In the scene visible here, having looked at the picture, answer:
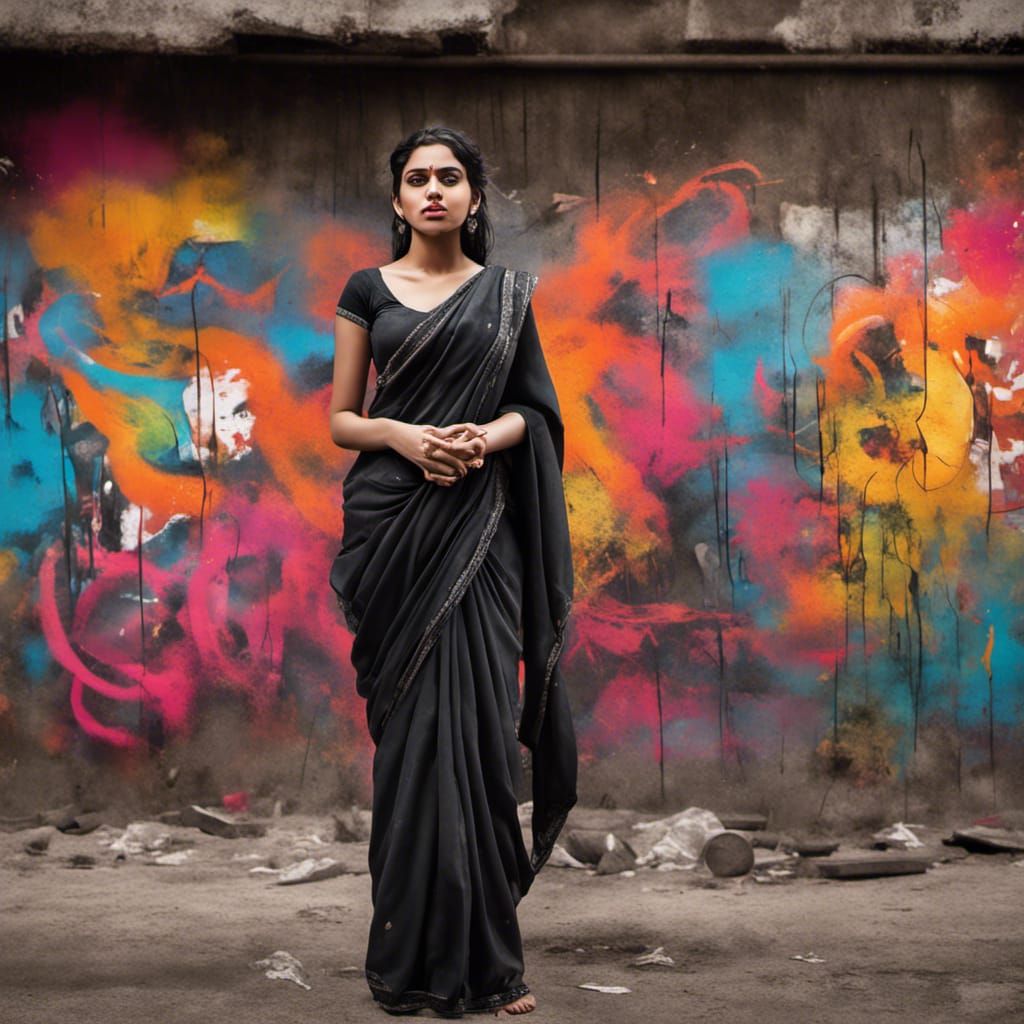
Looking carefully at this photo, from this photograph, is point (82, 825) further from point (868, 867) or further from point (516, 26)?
point (516, 26)

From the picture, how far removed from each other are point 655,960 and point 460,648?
1.17 metres

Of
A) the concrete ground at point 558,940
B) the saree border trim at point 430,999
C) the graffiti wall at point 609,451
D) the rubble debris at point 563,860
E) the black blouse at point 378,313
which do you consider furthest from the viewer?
the graffiti wall at point 609,451

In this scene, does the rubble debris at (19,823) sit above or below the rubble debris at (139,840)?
above

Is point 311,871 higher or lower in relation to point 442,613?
lower

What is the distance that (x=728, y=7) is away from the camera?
5.80 metres

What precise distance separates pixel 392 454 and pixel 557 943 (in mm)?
1641

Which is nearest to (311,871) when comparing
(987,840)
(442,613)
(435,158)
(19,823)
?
(19,823)

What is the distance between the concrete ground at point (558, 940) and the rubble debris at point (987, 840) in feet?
0.15

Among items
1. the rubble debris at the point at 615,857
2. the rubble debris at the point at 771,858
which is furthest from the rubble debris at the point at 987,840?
the rubble debris at the point at 615,857

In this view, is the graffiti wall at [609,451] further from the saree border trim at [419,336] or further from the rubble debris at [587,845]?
the saree border trim at [419,336]

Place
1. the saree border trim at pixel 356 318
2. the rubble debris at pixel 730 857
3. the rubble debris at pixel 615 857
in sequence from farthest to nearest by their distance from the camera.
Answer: the rubble debris at pixel 615 857 → the rubble debris at pixel 730 857 → the saree border trim at pixel 356 318

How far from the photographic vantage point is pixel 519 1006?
146 inches

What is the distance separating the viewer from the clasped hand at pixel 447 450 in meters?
3.77

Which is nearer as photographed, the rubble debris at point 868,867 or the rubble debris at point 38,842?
the rubble debris at point 868,867
